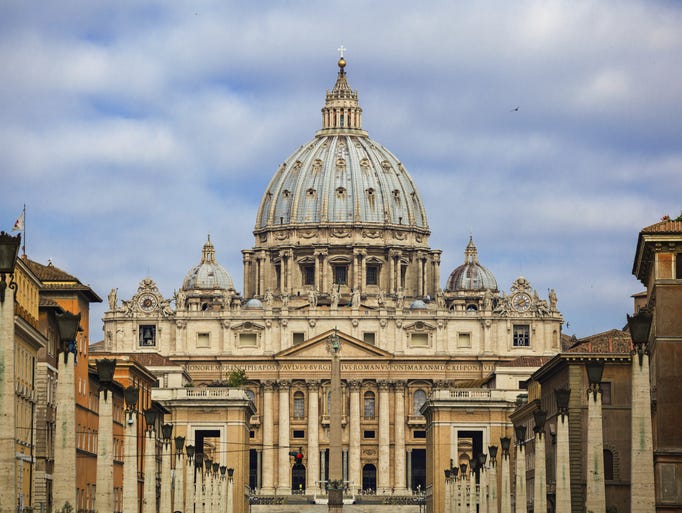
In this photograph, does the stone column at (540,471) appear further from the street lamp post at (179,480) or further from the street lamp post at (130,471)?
the street lamp post at (179,480)

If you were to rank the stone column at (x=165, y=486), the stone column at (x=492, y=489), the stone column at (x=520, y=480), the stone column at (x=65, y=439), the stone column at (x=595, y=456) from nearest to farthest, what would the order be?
the stone column at (x=65, y=439) < the stone column at (x=595, y=456) < the stone column at (x=520, y=480) < the stone column at (x=165, y=486) < the stone column at (x=492, y=489)

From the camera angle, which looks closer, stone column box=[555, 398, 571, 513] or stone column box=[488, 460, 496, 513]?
stone column box=[555, 398, 571, 513]

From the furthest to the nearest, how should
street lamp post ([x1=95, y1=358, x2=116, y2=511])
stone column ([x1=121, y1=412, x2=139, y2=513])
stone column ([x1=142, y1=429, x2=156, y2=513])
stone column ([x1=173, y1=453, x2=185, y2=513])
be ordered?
stone column ([x1=173, y1=453, x2=185, y2=513])
stone column ([x1=142, y1=429, x2=156, y2=513])
stone column ([x1=121, y1=412, x2=139, y2=513])
street lamp post ([x1=95, y1=358, x2=116, y2=511])

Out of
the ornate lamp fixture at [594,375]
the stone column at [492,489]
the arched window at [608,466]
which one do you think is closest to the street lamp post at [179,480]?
the stone column at [492,489]

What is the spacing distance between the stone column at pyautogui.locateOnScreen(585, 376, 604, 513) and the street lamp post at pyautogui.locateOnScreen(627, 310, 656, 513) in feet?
13.1

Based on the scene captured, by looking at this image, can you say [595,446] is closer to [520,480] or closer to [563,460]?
[563,460]

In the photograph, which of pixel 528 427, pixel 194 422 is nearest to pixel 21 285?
pixel 528 427

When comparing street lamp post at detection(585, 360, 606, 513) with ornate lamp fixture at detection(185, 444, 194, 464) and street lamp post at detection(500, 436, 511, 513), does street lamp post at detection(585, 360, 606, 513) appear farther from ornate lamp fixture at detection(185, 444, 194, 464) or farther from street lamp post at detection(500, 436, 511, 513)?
ornate lamp fixture at detection(185, 444, 194, 464)

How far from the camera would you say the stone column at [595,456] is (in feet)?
184

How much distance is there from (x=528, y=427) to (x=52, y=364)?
1997 inches

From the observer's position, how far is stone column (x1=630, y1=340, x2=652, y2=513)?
2018 inches

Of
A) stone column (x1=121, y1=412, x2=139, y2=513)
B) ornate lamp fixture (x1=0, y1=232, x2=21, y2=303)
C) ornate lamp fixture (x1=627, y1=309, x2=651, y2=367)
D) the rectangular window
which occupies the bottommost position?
stone column (x1=121, y1=412, x2=139, y2=513)

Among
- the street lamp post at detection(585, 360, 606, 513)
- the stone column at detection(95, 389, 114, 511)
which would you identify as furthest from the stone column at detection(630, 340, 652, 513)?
the stone column at detection(95, 389, 114, 511)

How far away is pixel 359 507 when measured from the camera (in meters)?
175
